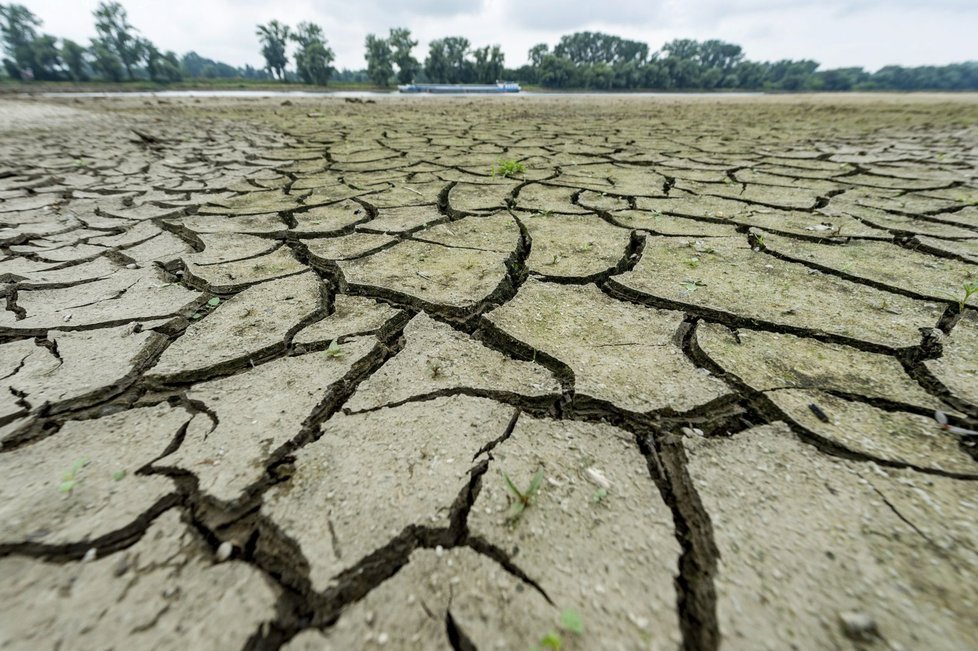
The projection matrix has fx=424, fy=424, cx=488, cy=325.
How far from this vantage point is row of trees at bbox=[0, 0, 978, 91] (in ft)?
95.4

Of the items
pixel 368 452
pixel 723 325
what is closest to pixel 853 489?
pixel 723 325

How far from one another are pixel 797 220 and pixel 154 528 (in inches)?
98.6

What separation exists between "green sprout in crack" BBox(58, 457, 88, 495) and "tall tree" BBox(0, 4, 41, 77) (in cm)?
4303

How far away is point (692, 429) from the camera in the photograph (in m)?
0.83

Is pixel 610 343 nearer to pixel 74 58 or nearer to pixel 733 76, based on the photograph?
pixel 74 58

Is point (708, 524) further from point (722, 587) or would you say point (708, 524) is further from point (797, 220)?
point (797, 220)

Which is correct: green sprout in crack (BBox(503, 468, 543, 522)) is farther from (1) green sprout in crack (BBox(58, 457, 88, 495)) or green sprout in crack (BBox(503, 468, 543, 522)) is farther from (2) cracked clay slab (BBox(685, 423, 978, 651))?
(1) green sprout in crack (BBox(58, 457, 88, 495))

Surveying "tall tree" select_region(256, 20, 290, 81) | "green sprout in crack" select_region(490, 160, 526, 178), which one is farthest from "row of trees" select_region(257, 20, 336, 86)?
"green sprout in crack" select_region(490, 160, 526, 178)

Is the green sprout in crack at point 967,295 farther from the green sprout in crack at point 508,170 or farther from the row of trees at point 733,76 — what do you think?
the row of trees at point 733,76

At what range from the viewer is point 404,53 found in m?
32.4

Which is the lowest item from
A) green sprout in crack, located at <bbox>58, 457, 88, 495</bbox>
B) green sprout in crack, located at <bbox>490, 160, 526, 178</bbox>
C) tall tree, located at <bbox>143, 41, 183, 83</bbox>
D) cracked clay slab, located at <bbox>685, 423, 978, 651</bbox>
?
green sprout in crack, located at <bbox>58, 457, 88, 495</bbox>

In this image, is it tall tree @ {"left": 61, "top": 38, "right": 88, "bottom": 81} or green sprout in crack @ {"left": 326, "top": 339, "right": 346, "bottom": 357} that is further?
tall tree @ {"left": 61, "top": 38, "right": 88, "bottom": 81}

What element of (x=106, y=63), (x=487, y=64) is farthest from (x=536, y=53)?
(x=106, y=63)

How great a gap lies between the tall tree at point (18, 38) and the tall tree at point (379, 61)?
21.7 m
